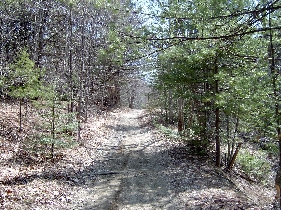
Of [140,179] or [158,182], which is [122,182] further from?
[158,182]

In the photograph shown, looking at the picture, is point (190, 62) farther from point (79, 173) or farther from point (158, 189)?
point (79, 173)

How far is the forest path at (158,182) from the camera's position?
28.9ft

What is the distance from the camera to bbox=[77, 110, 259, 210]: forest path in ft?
28.9

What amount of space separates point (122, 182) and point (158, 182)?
4.64ft

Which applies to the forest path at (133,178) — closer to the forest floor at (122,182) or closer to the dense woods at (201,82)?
the forest floor at (122,182)

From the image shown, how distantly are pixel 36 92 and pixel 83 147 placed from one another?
504 cm

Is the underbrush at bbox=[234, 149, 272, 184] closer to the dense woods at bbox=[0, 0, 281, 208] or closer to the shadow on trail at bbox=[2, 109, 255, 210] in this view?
the dense woods at bbox=[0, 0, 281, 208]

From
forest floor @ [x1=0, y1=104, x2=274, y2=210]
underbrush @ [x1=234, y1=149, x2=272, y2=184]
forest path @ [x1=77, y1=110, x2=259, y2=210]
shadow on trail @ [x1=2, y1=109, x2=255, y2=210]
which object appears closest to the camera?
forest floor @ [x1=0, y1=104, x2=274, y2=210]

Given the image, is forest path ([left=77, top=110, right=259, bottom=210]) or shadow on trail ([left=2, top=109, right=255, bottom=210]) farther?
shadow on trail ([left=2, top=109, right=255, bottom=210])

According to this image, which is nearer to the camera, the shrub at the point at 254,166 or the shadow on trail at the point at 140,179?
the shadow on trail at the point at 140,179

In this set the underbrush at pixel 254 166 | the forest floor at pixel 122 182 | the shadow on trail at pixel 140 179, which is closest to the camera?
the forest floor at pixel 122 182

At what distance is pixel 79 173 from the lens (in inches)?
452

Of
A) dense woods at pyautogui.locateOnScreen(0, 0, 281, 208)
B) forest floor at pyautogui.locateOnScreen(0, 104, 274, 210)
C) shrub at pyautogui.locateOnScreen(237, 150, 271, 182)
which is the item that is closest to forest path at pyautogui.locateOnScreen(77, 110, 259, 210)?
forest floor at pyautogui.locateOnScreen(0, 104, 274, 210)

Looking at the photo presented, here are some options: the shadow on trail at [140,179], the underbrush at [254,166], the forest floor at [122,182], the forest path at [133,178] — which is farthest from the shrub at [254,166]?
the forest path at [133,178]
